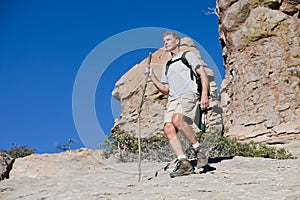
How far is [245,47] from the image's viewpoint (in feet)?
73.8

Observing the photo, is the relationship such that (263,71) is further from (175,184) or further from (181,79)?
(175,184)

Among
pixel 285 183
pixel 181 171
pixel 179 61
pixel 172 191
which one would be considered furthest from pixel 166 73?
pixel 285 183

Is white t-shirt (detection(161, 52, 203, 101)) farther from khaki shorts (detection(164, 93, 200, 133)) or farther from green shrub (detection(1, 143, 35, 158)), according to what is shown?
green shrub (detection(1, 143, 35, 158))

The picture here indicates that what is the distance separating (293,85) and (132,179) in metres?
15.3

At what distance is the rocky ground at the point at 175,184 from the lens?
5.16m

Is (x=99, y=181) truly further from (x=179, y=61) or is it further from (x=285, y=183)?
(x=285, y=183)

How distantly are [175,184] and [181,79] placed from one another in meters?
1.43

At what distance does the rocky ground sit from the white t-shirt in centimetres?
115

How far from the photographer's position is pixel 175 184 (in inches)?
229

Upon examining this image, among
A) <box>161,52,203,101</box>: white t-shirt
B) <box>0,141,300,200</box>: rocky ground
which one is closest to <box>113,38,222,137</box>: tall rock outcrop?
<box>0,141,300,200</box>: rocky ground

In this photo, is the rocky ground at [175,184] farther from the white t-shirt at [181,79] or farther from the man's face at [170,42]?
the man's face at [170,42]

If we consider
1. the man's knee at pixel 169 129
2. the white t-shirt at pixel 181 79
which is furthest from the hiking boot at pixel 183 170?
the white t-shirt at pixel 181 79

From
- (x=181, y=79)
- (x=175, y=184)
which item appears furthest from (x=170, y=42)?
(x=175, y=184)

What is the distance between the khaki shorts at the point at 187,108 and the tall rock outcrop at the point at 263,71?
43.8 feet
